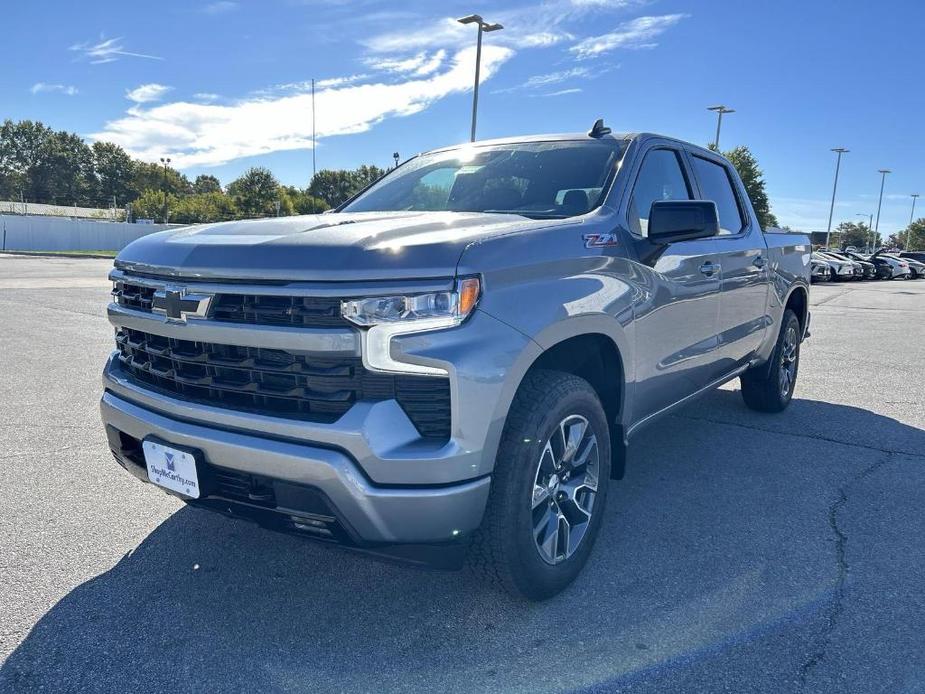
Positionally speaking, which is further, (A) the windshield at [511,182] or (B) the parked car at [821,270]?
(B) the parked car at [821,270]

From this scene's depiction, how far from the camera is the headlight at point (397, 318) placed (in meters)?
2.13

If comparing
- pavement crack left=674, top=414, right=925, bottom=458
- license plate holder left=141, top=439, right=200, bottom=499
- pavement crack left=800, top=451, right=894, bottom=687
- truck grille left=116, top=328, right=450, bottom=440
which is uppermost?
truck grille left=116, top=328, right=450, bottom=440

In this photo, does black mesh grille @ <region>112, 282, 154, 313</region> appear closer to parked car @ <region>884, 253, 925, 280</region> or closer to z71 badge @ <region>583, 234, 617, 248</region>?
z71 badge @ <region>583, 234, 617, 248</region>

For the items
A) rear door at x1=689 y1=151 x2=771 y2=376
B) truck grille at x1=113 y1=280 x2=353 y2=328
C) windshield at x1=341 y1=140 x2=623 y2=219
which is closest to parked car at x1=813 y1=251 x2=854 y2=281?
rear door at x1=689 y1=151 x2=771 y2=376

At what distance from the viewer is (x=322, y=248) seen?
2.23 meters

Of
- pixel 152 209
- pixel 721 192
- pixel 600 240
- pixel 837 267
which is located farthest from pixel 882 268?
pixel 152 209

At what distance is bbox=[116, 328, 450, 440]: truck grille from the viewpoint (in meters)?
2.16

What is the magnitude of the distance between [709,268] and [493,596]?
2.15 metres


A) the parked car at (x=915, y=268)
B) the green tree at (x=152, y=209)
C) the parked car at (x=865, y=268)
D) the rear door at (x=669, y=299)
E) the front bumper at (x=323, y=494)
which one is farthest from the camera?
the green tree at (x=152, y=209)

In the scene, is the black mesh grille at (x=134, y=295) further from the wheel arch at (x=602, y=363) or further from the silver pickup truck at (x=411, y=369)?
the wheel arch at (x=602, y=363)

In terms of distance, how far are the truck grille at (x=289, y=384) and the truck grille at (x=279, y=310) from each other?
103 millimetres

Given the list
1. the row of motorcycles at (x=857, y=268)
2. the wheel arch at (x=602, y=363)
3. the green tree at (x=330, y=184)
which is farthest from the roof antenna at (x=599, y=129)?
the green tree at (x=330, y=184)

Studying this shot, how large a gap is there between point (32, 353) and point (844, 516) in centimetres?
742

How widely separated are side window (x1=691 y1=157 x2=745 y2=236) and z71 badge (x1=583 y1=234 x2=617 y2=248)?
1.51 meters
